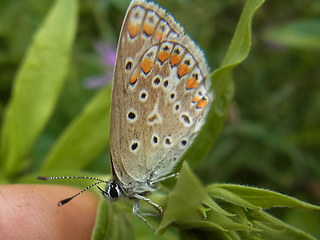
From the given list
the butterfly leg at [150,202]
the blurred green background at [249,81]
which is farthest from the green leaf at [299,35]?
the butterfly leg at [150,202]

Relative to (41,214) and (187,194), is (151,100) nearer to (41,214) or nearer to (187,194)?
(41,214)

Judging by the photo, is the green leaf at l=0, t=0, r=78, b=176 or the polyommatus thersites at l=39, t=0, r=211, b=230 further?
the green leaf at l=0, t=0, r=78, b=176

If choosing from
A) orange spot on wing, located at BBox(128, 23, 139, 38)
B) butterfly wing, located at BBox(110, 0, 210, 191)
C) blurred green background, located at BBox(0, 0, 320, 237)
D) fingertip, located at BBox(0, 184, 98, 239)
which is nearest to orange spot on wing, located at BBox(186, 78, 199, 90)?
butterfly wing, located at BBox(110, 0, 210, 191)

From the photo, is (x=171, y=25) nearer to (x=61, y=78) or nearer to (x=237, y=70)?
(x=61, y=78)

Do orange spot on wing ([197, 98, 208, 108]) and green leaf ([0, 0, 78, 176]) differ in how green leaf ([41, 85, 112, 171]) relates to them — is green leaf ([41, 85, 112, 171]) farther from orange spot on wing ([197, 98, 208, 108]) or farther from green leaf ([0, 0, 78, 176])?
orange spot on wing ([197, 98, 208, 108])

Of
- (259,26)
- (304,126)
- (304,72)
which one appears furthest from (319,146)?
(259,26)

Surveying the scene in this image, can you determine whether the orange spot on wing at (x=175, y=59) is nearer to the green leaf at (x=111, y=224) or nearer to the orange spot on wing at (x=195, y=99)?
the orange spot on wing at (x=195, y=99)

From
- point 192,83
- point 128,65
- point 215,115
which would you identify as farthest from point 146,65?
point 215,115
